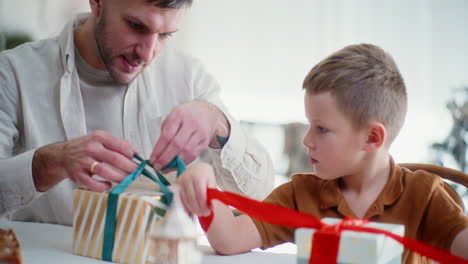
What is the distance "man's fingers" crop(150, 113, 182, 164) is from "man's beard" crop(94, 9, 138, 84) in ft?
1.63

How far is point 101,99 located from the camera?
1670mm

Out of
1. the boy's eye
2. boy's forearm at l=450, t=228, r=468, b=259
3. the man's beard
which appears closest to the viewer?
boy's forearm at l=450, t=228, r=468, b=259

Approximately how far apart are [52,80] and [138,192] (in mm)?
752

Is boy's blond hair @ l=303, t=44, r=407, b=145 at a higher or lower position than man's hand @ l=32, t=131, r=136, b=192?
higher

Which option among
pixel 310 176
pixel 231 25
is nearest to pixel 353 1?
pixel 231 25

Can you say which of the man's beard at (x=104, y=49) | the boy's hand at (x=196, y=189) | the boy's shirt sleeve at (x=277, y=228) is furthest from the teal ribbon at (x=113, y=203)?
the man's beard at (x=104, y=49)

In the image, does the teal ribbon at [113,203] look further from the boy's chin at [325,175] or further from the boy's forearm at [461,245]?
the boy's forearm at [461,245]

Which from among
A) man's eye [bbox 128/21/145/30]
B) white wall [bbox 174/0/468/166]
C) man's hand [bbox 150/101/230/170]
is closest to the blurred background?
white wall [bbox 174/0/468/166]

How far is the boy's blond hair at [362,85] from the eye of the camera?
1050 mm

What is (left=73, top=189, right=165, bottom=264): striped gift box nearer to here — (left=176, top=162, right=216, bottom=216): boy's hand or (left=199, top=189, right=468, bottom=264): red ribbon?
(left=176, top=162, right=216, bottom=216): boy's hand

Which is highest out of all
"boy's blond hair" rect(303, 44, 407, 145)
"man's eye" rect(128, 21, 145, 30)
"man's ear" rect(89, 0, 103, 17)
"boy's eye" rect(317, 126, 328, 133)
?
"man's ear" rect(89, 0, 103, 17)

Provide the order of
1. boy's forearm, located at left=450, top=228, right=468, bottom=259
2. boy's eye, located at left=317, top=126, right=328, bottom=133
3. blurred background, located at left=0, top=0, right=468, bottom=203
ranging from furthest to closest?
blurred background, located at left=0, top=0, right=468, bottom=203 < boy's eye, located at left=317, top=126, right=328, bottom=133 < boy's forearm, located at left=450, top=228, right=468, bottom=259

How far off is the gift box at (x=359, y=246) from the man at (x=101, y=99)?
0.57 m

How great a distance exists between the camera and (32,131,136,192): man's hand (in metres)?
1.04
